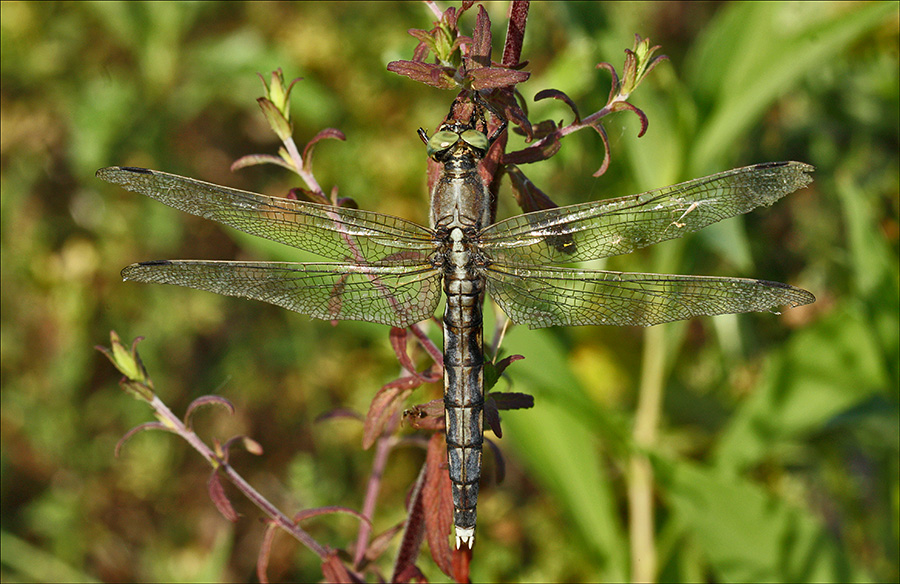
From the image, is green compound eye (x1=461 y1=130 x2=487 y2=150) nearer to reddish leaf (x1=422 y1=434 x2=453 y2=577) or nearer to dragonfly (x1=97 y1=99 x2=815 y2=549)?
dragonfly (x1=97 y1=99 x2=815 y2=549)

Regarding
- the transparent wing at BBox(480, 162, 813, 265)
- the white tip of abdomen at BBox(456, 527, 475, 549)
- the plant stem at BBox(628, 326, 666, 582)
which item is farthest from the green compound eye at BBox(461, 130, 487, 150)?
the plant stem at BBox(628, 326, 666, 582)

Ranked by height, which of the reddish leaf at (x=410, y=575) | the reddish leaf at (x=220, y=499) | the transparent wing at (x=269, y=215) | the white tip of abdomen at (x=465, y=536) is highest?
the transparent wing at (x=269, y=215)

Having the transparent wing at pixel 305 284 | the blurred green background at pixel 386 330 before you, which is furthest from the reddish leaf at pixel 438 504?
the blurred green background at pixel 386 330

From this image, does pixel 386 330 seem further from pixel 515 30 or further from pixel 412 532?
pixel 515 30

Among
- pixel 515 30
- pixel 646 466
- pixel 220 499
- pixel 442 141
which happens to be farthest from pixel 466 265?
pixel 646 466

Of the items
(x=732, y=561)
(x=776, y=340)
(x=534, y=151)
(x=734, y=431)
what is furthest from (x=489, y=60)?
(x=776, y=340)

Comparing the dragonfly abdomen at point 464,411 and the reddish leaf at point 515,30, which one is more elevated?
the reddish leaf at point 515,30

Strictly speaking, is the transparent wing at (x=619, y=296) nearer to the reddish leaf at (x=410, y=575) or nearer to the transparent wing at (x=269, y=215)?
the transparent wing at (x=269, y=215)
